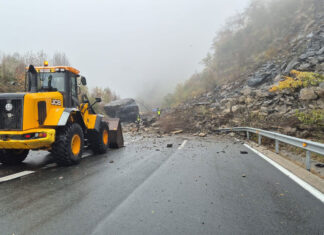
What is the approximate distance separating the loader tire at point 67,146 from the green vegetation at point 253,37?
2470 cm

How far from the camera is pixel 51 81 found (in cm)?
691

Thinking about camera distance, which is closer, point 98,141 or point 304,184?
point 304,184

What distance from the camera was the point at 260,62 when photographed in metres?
27.2

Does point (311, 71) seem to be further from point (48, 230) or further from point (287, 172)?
point (48, 230)

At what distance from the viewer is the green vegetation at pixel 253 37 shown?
27.7 m

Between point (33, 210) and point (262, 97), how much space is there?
61.3ft

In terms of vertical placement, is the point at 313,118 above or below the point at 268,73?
below

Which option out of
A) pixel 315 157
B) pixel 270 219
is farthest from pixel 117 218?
pixel 315 157

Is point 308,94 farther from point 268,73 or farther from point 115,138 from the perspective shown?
point 115,138

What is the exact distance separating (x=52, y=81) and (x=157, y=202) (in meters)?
5.27

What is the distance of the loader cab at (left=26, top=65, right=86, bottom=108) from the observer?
6.74 meters

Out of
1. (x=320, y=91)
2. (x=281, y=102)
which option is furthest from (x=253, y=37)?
(x=320, y=91)

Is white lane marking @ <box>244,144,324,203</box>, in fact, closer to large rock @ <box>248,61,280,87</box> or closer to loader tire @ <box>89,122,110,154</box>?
loader tire @ <box>89,122,110,154</box>

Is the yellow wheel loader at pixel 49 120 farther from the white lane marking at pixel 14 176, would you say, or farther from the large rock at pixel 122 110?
the large rock at pixel 122 110
